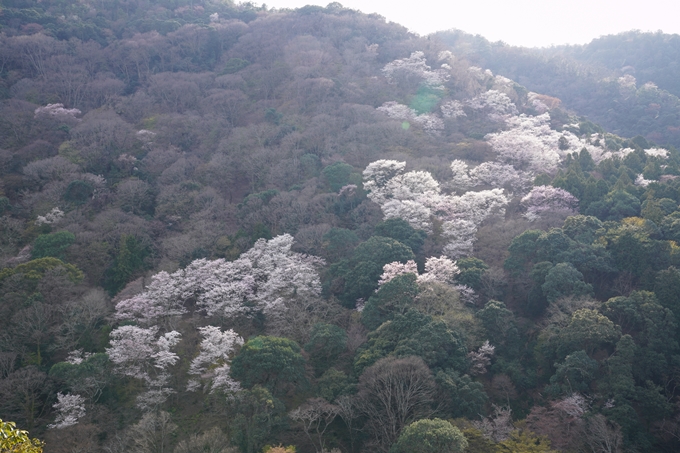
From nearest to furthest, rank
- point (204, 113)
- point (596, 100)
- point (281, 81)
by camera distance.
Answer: point (204, 113), point (281, 81), point (596, 100)

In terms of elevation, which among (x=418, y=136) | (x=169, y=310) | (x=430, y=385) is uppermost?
(x=418, y=136)

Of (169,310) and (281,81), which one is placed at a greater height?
(281,81)

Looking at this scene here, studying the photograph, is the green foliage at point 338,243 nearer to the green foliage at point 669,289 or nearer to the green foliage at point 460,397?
the green foliage at point 460,397

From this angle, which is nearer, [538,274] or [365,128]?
[538,274]

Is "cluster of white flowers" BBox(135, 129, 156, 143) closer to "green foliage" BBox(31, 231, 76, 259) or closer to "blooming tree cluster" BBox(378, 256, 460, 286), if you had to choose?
"green foliage" BBox(31, 231, 76, 259)

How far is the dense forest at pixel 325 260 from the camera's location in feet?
70.1

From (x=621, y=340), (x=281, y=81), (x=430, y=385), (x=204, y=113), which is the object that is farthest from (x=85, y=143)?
(x=621, y=340)

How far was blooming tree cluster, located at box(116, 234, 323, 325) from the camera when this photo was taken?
27.8 meters

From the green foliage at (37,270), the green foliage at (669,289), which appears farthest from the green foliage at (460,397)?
the green foliage at (37,270)

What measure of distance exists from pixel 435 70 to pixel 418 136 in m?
14.9

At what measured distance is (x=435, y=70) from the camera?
58406 millimetres

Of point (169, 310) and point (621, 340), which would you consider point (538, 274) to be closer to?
point (621, 340)

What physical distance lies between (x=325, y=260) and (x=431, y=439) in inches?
615

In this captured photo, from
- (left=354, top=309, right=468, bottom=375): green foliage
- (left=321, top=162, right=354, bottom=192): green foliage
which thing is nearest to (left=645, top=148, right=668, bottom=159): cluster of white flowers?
(left=321, top=162, right=354, bottom=192): green foliage
